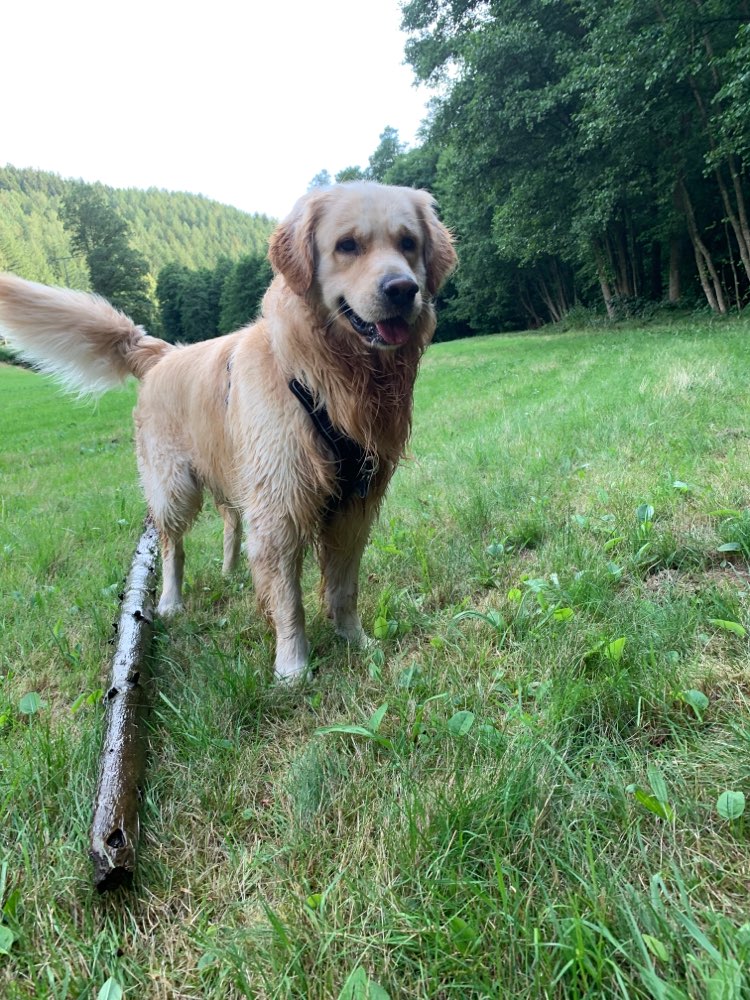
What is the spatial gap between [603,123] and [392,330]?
16.0 meters

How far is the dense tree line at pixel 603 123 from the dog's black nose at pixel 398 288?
1361 cm

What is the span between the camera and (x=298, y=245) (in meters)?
2.37

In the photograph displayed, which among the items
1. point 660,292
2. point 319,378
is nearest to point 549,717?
point 319,378

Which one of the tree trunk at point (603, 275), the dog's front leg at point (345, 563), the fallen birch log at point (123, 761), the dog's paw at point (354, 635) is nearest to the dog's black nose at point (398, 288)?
the dog's front leg at point (345, 563)

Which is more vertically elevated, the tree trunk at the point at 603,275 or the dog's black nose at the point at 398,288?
the dog's black nose at the point at 398,288

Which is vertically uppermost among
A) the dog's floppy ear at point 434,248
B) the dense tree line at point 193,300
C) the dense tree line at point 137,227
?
the dense tree line at point 137,227

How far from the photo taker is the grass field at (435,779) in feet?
3.47

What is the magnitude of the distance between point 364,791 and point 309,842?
0.19 m

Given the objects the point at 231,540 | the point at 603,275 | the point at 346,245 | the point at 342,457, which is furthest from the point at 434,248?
the point at 603,275

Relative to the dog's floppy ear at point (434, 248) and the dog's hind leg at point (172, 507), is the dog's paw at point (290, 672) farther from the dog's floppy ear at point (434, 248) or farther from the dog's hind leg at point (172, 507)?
the dog's floppy ear at point (434, 248)

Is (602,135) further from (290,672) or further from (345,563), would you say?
(290,672)

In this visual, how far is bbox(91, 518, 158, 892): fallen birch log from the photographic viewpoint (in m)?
1.31

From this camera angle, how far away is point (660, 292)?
90.1ft

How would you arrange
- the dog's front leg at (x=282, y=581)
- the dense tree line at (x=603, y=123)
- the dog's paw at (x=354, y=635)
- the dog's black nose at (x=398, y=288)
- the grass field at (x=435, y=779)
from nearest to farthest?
the grass field at (x=435, y=779), the dog's black nose at (x=398, y=288), the dog's front leg at (x=282, y=581), the dog's paw at (x=354, y=635), the dense tree line at (x=603, y=123)
